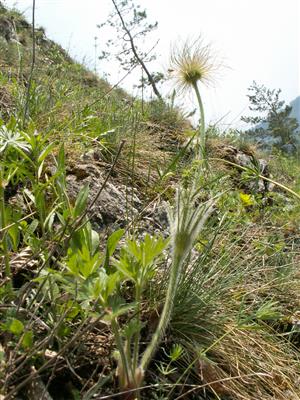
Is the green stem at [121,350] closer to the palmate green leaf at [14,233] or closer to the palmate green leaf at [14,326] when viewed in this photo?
the palmate green leaf at [14,326]

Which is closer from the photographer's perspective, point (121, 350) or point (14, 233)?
point (121, 350)

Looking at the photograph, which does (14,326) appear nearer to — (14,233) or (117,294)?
(117,294)

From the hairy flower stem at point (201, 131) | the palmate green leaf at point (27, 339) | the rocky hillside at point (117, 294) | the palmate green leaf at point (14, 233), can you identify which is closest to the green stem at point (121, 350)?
the rocky hillside at point (117, 294)

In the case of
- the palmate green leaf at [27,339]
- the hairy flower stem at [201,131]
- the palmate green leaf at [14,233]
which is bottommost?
the palmate green leaf at [27,339]

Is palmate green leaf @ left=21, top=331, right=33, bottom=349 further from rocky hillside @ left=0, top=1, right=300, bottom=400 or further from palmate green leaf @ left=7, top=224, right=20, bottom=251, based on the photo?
palmate green leaf @ left=7, top=224, right=20, bottom=251

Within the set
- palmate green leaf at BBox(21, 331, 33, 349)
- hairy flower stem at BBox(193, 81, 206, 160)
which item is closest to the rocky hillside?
palmate green leaf at BBox(21, 331, 33, 349)

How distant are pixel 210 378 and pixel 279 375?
286mm

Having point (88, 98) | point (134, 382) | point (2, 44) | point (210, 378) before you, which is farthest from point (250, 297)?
point (2, 44)

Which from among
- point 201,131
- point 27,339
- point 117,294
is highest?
point 201,131

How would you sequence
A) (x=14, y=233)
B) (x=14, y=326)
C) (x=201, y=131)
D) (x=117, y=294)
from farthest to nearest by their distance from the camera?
(x=201, y=131)
(x=14, y=233)
(x=117, y=294)
(x=14, y=326)

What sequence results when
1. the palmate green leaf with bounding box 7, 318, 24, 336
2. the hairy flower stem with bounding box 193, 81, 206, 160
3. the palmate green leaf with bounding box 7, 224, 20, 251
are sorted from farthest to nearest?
the hairy flower stem with bounding box 193, 81, 206, 160, the palmate green leaf with bounding box 7, 224, 20, 251, the palmate green leaf with bounding box 7, 318, 24, 336

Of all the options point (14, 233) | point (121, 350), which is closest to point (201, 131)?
point (14, 233)

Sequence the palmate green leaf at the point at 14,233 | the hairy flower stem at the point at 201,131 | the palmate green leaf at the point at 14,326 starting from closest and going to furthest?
1. the palmate green leaf at the point at 14,326
2. the palmate green leaf at the point at 14,233
3. the hairy flower stem at the point at 201,131

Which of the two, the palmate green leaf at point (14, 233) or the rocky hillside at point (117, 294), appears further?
the palmate green leaf at point (14, 233)
